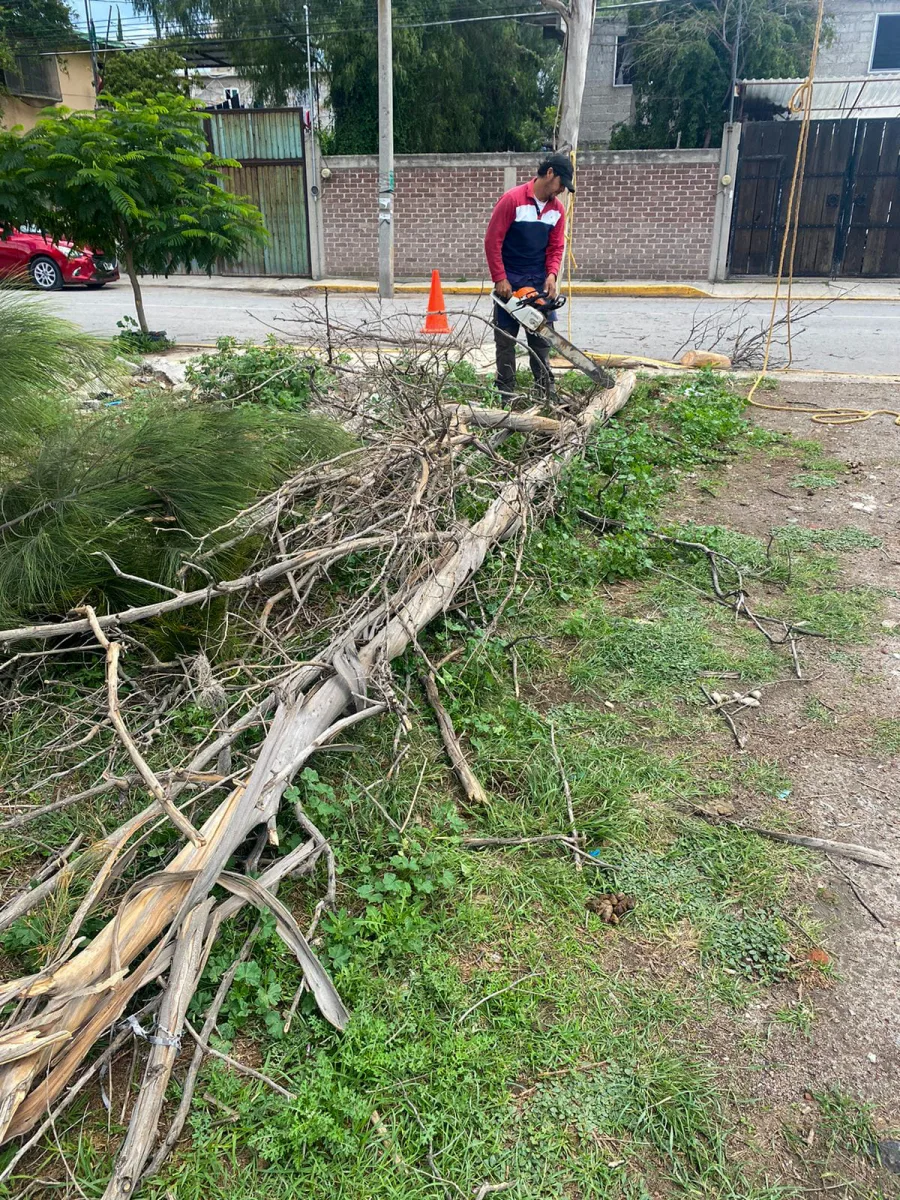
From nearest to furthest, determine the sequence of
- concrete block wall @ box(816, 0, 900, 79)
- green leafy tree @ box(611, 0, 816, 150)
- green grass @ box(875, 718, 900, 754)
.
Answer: green grass @ box(875, 718, 900, 754) < green leafy tree @ box(611, 0, 816, 150) < concrete block wall @ box(816, 0, 900, 79)

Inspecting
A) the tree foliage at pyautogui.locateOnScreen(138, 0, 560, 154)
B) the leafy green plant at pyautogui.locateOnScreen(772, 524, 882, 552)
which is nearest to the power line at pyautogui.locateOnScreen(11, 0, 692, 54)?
the tree foliage at pyautogui.locateOnScreen(138, 0, 560, 154)

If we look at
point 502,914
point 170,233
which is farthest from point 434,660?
point 170,233

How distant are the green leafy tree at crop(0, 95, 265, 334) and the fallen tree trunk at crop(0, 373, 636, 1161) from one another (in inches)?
263

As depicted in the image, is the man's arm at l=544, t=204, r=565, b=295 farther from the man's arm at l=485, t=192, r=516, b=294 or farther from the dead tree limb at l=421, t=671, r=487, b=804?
the dead tree limb at l=421, t=671, r=487, b=804

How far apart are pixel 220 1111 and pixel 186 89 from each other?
25.5m

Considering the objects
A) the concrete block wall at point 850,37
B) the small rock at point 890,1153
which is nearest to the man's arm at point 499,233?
the small rock at point 890,1153

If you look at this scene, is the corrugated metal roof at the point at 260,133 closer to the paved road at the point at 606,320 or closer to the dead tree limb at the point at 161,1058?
the paved road at the point at 606,320

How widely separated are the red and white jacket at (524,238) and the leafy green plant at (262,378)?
1.45 metres

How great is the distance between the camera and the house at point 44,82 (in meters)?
24.3

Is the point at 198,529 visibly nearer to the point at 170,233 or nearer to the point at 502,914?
the point at 502,914

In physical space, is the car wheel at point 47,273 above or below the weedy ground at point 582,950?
above

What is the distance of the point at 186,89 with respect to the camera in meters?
22.3

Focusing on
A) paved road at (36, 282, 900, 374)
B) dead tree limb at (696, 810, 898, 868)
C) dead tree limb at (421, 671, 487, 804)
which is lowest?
dead tree limb at (696, 810, 898, 868)

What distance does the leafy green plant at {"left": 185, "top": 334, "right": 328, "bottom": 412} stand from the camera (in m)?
6.03
